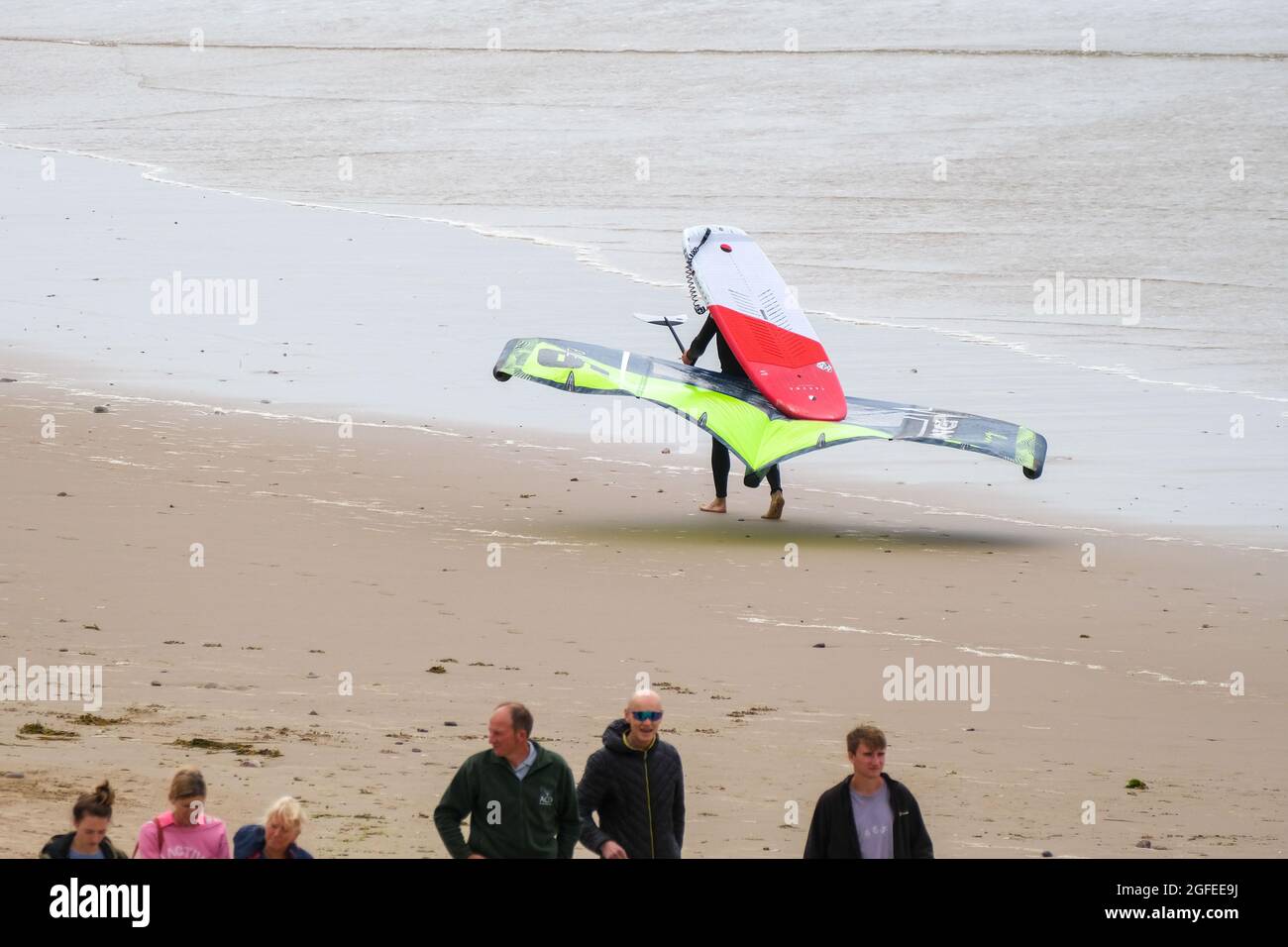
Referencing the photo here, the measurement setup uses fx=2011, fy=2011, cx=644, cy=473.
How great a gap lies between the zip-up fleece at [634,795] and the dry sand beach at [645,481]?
1.30 meters

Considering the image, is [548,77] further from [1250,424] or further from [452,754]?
[452,754]

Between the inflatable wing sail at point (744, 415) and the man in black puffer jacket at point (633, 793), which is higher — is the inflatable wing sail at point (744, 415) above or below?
above

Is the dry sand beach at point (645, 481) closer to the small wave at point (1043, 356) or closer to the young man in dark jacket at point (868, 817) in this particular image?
the small wave at point (1043, 356)

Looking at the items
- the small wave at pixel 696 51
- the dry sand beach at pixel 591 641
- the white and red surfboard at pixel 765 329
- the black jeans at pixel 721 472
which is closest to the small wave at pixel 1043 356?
the dry sand beach at pixel 591 641

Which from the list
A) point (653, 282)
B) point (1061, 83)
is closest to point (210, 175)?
point (653, 282)

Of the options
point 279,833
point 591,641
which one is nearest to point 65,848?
point 279,833

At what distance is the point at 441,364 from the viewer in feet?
77.4

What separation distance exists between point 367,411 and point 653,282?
9.02 m

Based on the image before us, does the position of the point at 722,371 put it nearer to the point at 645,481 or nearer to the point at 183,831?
the point at 645,481

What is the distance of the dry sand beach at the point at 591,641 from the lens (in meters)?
10.1

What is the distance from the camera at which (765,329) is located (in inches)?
696

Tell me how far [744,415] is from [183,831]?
32.4 ft

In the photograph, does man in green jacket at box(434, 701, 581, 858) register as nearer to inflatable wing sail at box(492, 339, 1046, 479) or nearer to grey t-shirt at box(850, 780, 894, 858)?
grey t-shirt at box(850, 780, 894, 858)

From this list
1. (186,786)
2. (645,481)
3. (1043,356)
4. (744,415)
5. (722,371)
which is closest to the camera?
(186,786)
